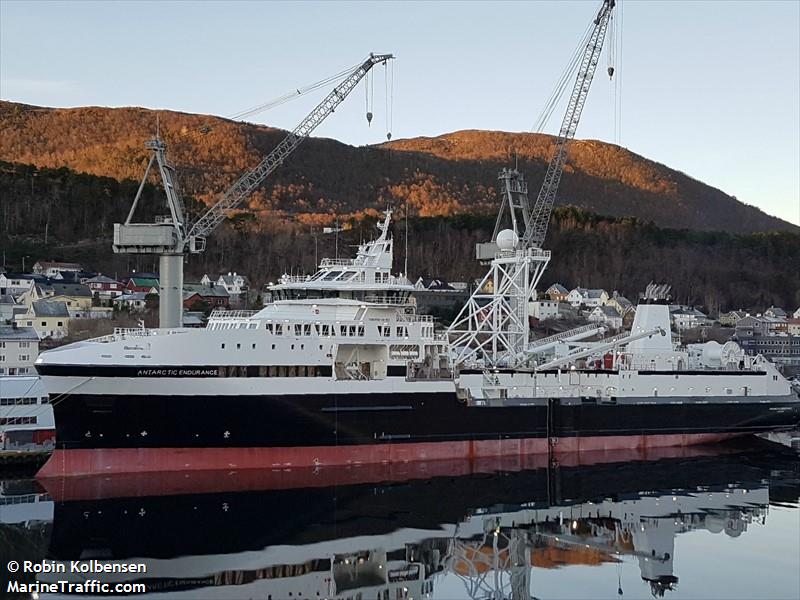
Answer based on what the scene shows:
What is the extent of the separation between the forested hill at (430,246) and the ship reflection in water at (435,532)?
159 ft

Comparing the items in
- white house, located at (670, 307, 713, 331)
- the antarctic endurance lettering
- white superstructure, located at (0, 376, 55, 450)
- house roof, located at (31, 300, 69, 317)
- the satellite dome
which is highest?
the satellite dome

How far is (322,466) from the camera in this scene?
30094 millimetres

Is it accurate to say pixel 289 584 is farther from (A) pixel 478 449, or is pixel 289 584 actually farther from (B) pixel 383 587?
(A) pixel 478 449

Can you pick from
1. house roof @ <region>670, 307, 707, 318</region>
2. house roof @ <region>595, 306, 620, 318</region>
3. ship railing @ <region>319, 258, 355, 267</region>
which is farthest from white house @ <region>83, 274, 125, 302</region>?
house roof @ <region>670, 307, 707, 318</region>

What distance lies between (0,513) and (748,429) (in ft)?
97.3

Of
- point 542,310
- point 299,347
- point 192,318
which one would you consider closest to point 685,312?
point 542,310

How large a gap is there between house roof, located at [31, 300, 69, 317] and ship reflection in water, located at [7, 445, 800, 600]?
3209 cm

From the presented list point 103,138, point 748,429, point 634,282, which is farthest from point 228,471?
point 103,138

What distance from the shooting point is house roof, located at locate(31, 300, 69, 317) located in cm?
5637

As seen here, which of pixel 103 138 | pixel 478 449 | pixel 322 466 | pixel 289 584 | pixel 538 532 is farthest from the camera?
pixel 103 138

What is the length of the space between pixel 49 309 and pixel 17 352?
1417cm

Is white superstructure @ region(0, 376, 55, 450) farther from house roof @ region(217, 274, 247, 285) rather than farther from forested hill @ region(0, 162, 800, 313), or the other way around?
forested hill @ region(0, 162, 800, 313)

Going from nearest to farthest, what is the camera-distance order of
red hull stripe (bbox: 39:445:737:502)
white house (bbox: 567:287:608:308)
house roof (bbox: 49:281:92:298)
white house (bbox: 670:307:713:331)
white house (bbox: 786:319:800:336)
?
red hull stripe (bbox: 39:445:737:502), house roof (bbox: 49:281:92:298), white house (bbox: 670:307:713:331), white house (bbox: 786:319:800:336), white house (bbox: 567:287:608:308)

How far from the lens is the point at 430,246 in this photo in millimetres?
90625
